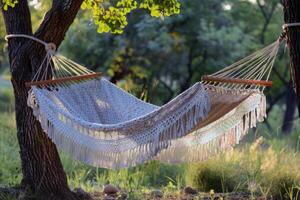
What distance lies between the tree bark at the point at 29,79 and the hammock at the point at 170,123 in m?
0.12

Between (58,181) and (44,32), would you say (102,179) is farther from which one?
(44,32)

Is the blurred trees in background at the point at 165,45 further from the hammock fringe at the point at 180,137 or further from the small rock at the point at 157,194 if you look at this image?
the hammock fringe at the point at 180,137

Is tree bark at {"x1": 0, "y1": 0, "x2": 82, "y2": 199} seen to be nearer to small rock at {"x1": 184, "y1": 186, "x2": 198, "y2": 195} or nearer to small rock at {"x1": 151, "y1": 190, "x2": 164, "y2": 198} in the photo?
small rock at {"x1": 151, "y1": 190, "x2": 164, "y2": 198}

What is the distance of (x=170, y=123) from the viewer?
126 inches

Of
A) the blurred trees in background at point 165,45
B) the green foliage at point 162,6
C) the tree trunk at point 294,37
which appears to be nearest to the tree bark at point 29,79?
the green foliage at point 162,6

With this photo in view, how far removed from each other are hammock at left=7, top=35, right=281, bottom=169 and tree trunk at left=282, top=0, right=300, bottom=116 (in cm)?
14

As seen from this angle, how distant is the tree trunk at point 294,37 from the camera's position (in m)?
3.02

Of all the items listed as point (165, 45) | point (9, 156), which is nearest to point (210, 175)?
point (9, 156)

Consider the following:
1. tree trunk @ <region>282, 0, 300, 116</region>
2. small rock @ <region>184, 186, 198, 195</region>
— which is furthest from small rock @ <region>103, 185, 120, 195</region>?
tree trunk @ <region>282, 0, 300, 116</region>

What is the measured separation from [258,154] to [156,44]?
4424 millimetres

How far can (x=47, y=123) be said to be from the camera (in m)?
3.27

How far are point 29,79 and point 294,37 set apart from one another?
1.47 meters

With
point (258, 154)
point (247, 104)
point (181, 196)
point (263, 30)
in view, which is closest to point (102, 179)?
point (181, 196)

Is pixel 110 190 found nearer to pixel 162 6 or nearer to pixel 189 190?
pixel 189 190
